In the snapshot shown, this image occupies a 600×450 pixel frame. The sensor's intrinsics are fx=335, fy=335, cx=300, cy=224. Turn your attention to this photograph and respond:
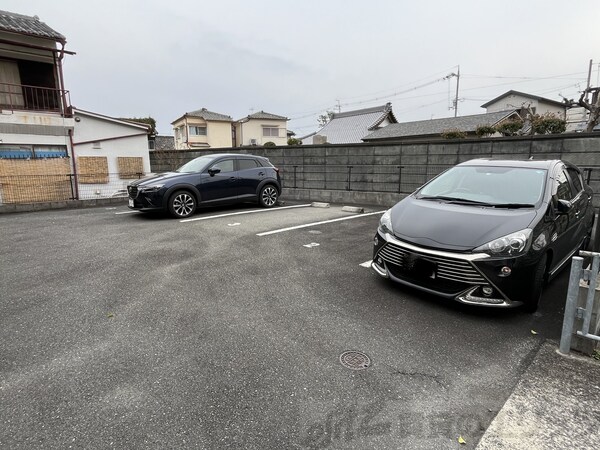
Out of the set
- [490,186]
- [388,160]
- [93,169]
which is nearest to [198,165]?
[388,160]

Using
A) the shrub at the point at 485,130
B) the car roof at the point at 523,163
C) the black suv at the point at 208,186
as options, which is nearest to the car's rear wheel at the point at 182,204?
the black suv at the point at 208,186

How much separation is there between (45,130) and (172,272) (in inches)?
420

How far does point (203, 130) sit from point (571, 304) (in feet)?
126

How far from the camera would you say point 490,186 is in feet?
12.7

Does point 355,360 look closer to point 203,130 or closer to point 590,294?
point 590,294

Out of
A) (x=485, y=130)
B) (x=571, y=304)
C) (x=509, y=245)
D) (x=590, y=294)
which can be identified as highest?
(x=485, y=130)

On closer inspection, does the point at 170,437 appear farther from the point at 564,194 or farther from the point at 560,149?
the point at 560,149

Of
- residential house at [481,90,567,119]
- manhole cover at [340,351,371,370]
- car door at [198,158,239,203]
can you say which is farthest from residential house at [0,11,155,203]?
residential house at [481,90,567,119]

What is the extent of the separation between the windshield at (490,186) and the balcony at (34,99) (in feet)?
42.0

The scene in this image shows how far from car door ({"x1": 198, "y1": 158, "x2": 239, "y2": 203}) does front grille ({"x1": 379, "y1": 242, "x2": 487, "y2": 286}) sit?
5.49 metres

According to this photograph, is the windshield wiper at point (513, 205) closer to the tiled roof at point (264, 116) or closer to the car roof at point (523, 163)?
the car roof at point (523, 163)

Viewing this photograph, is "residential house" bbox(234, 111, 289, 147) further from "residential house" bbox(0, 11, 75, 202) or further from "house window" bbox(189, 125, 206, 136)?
"residential house" bbox(0, 11, 75, 202)

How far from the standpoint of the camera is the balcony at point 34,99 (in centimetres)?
1160

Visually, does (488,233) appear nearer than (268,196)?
Yes
